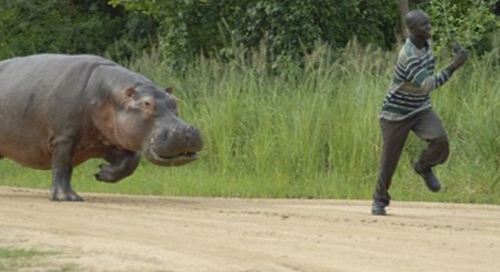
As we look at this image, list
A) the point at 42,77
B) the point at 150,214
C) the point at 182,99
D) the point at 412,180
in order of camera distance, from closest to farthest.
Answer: the point at 150,214 < the point at 42,77 < the point at 412,180 < the point at 182,99

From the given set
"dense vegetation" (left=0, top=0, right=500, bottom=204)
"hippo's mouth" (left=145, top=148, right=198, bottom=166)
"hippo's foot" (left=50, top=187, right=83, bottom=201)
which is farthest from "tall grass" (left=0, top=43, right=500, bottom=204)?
"hippo's mouth" (left=145, top=148, right=198, bottom=166)

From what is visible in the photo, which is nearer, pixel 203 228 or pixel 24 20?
pixel 203 228

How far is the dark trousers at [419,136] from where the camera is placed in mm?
12500

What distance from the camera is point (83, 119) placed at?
48.4 feet

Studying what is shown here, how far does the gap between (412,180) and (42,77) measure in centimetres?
418

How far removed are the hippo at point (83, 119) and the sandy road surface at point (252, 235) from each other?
0.46 meters

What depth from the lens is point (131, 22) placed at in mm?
29109

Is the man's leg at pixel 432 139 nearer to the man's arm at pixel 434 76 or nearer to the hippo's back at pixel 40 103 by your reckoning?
the man's arm at pixel 434 76

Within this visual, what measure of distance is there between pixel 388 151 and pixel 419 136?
0.30m

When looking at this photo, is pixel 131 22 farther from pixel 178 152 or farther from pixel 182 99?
pixel 178 152

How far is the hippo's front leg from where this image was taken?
14.5 meters

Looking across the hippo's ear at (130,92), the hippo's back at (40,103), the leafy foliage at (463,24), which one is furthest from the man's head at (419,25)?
the leafy foliage at (463,24)

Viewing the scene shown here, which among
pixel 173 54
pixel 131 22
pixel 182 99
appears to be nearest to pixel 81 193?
pixel 182 99

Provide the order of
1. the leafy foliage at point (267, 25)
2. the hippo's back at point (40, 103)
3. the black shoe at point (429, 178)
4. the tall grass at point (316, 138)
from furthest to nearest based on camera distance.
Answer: the leafy foliage at point (267, 25)
the tall grass at point (316, 138)
the hippo's back at point (40, 103)
the black shoe at point (429, 178)
